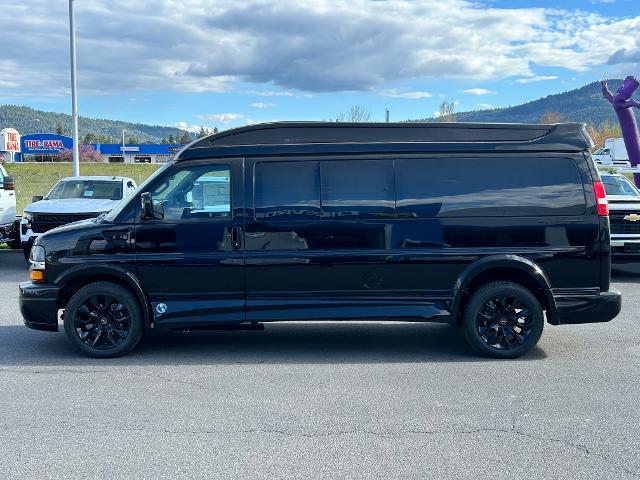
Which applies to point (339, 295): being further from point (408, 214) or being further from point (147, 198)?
point (147, 198)

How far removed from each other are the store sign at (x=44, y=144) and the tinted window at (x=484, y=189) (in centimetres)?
Answer: 11656

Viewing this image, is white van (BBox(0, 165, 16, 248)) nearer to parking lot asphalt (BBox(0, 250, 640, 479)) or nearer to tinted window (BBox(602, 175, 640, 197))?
parking lot asphalt (BBox(0, 250, 640, 479))

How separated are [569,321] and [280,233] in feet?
9.85

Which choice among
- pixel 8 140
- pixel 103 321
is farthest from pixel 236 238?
pixel 8 140

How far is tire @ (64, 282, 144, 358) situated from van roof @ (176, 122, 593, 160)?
1.52 meters

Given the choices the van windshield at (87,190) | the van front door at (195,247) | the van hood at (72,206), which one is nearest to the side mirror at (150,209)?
the van front door at (195,247)

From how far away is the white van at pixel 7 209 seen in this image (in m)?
14.3

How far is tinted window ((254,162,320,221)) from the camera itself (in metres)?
6.68

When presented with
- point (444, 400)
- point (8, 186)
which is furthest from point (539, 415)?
point (8, 186)

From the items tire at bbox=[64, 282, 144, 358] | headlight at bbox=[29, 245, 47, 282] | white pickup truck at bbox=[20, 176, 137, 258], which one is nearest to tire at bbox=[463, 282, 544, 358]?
tire at bbox=[64, 282, 144, 358]

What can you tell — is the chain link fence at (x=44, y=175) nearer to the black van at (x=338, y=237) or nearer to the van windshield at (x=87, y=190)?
the van windshield at (x=87, y=190)

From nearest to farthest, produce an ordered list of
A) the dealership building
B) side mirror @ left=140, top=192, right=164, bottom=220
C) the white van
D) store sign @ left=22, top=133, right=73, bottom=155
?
side mirror @ left=140, top=192, right=164, bottom=220
the white van
store sign @ left=22, top=133, right=73, bottom=155
the dealership building

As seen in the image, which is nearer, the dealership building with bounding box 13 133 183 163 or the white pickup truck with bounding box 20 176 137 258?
the white pickup truck with bounding box 20 176 137 258

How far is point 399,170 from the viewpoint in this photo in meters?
6.72
